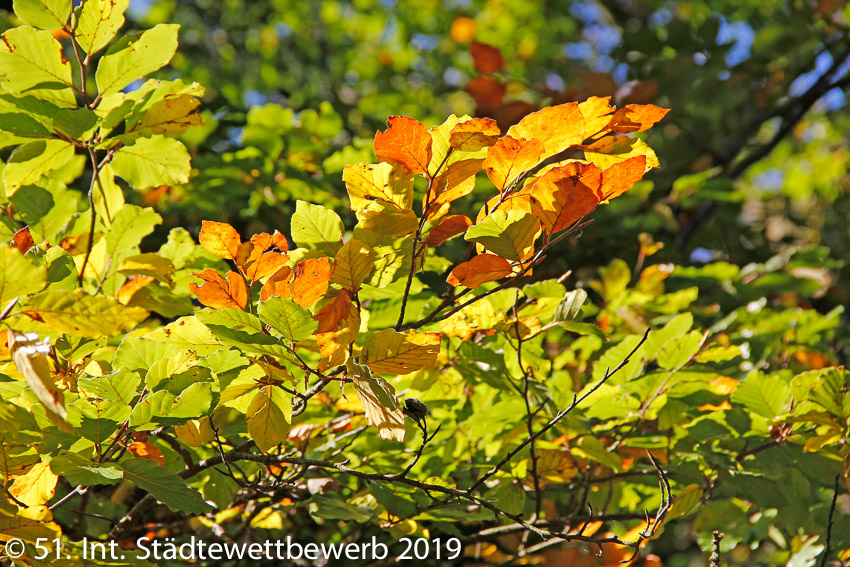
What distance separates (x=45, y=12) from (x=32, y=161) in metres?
0.18

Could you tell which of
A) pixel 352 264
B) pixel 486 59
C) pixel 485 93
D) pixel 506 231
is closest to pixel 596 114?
pixel 506 231

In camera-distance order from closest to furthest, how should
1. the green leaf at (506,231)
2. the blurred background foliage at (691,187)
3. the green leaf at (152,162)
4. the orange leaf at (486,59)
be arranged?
1. the green leaf at (506,231)
2. the green leaf at (152,162)
3. the blurred background foliage at (691,187)
4. the orange leaf at (486,59)

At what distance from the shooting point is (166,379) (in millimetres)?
666

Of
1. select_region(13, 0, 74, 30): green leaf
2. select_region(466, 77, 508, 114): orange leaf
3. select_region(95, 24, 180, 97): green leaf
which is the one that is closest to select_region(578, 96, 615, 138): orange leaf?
select_region(95, 24, 180, 97): green leaf

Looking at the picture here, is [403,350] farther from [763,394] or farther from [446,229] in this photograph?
[763,394]

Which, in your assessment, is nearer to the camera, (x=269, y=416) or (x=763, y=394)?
(x=269, y=416)

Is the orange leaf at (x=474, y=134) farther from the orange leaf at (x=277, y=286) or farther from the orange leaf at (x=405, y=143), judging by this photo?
the orange leaf at (x=277, y=286)

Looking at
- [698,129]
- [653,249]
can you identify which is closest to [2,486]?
[653,249]

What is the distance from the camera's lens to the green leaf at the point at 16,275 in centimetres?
53

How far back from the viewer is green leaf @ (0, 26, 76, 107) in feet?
2.45

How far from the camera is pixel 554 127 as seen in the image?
0.67m

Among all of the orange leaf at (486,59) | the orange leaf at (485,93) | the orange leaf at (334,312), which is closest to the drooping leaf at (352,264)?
the orange leaf at (334,312)

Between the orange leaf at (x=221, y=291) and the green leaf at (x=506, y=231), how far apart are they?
25 cm

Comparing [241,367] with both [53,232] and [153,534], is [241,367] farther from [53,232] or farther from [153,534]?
[153,534]
